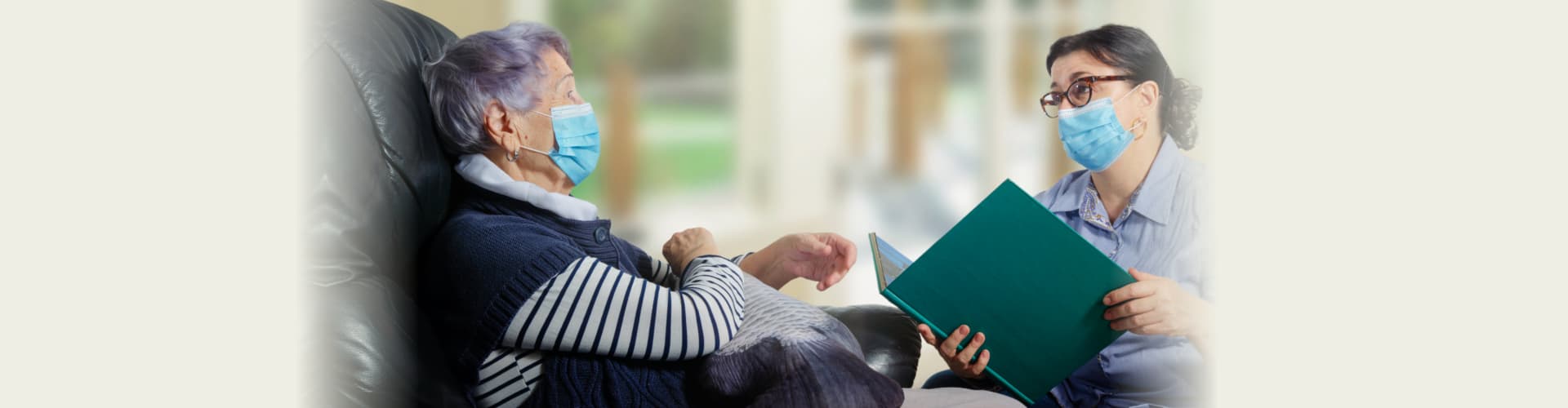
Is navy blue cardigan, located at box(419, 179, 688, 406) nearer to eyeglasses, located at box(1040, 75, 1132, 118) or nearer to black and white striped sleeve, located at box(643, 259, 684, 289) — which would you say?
black and white striped sleeve, located at box(643, 259, 684, 289)

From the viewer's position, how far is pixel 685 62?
8.07 feet

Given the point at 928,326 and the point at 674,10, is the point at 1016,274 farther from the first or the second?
the point at 674,10

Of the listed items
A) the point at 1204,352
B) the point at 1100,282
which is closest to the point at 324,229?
the point at 1100,282

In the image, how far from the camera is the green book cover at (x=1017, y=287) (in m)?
1.23

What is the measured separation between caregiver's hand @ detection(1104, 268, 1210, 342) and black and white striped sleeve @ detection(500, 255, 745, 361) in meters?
0.46

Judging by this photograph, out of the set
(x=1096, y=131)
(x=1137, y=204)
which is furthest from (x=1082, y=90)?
(x=1137, y=204)

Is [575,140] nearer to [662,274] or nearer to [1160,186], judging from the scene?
[662,274]

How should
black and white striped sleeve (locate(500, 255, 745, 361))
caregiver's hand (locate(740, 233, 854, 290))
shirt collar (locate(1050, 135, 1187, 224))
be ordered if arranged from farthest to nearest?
caregiver's hand (locate(740, 233, 854, 290)), shirt collar (locate(1050, 135, 1187, 224)), black and white striped sleeve (locate(500, 255, 745, 361))

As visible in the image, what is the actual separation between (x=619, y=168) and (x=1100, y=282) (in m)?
1.55

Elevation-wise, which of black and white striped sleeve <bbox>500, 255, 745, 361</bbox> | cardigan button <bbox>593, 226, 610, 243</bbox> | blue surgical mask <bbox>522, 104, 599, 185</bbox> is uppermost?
blue surgical mask <bbox>522, 104, 599, 185</bbox>

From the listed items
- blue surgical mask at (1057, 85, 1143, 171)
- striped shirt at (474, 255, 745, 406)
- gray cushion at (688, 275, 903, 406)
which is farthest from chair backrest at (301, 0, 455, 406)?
blue surgical mask at (1057, 85, 1143, 171)

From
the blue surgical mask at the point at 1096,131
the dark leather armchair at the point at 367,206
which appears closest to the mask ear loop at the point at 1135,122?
the blue surgical mask at the point at 1096,131

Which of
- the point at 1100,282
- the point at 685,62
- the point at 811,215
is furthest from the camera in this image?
the point at 685,62

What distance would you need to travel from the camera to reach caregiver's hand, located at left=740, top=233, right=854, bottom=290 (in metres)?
1.46
